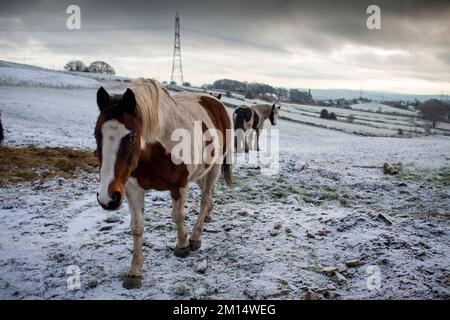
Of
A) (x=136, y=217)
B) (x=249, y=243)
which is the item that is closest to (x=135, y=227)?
(x=136, y=217)

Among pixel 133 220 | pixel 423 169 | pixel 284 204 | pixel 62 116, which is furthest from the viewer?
pixel 62 116

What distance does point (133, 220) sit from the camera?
4.00m

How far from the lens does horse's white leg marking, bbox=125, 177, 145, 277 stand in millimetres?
3846

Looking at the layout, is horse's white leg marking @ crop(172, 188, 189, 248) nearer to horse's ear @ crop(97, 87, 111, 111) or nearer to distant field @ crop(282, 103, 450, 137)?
horse's ear @ crop(97, 87, 111, 111)

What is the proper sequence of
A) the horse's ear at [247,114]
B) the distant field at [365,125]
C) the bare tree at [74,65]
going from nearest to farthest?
the horse's ear at [247,114]
the distant field at [365,125]
the bare tree at [74,65]

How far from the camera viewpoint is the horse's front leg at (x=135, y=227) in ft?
12.5

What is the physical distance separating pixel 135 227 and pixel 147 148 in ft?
3.72

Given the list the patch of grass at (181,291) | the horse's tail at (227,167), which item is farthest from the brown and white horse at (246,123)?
the patch of grass at (181,291)

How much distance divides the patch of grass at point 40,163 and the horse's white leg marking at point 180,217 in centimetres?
463

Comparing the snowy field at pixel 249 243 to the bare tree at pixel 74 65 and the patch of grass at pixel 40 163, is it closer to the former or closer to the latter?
the patch of grass at pixel 40 163
